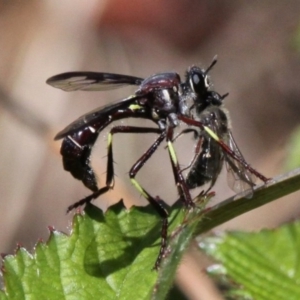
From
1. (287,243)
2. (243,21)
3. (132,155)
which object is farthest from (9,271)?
(243,21)

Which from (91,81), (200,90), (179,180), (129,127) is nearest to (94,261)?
(179,180)

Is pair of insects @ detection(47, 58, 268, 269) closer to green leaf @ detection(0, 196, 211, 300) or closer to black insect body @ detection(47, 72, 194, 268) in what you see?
black insect body @ detection(47, 72, 194, 268)

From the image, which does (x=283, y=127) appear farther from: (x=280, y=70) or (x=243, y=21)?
(x=243, y=21)

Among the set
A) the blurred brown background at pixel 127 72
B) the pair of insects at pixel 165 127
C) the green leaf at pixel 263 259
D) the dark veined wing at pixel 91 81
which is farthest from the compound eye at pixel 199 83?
the blurred brown background at pixel 127 72

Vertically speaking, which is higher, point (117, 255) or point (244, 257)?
point (244, 257)

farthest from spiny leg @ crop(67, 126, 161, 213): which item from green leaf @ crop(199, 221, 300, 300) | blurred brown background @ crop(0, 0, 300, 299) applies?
blurred brown background @ crop(0, 0, 300, 299)
